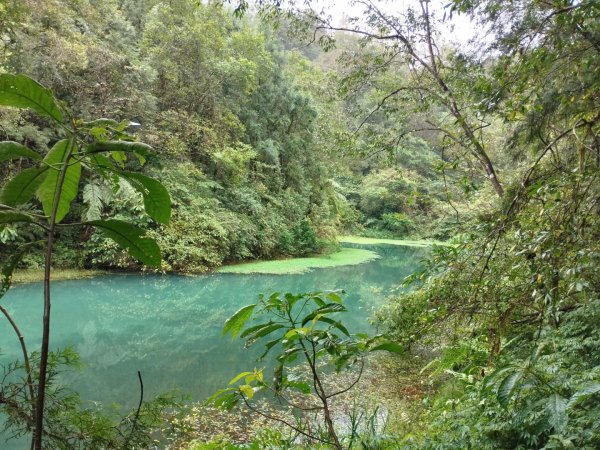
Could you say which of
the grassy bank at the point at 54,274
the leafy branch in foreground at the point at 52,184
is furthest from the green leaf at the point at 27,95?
the grassy bank at the point at 54,274

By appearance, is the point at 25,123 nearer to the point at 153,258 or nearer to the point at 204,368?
the point at 204,368

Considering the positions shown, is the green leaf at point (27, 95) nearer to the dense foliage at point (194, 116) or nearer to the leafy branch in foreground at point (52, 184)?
the leafy branch in foreground at point (52, 184)

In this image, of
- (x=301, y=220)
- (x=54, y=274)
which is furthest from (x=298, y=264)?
(x=54, y=274)

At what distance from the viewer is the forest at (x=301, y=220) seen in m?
0.98

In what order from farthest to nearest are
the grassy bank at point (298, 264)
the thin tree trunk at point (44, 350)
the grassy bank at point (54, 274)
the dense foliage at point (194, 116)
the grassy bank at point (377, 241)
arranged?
the grassy bank at point (377, 241), the grassy bank at point (298, 264), the dense foliage at point (194, 116), the grassy bank at point (54, 274), the thin tree trunk at point (44, 350)

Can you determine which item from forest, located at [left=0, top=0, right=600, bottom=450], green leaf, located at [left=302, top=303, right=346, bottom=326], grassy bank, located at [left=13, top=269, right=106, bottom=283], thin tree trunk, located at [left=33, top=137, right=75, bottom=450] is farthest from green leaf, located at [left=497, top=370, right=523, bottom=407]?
grassy bank, located at [left=13, top=269, right=106, bottom=283]

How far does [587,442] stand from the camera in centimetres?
109

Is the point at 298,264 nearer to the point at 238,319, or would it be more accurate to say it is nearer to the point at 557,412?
the point at 557,412

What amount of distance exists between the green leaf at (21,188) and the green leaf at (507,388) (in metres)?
1.17

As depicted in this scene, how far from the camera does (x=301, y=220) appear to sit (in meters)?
12.2

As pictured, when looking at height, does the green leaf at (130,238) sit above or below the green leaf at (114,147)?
below

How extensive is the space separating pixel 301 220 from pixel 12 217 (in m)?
11.5

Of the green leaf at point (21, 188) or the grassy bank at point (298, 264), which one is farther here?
the grassy bank at point (298, 264)

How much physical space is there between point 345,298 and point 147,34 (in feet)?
25.3
